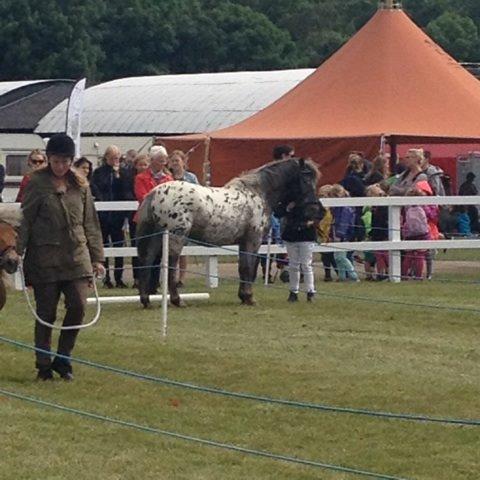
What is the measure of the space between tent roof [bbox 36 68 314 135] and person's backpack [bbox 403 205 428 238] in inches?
831

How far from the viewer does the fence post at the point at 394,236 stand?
74.8ft

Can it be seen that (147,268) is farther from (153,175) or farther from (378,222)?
(378,222)

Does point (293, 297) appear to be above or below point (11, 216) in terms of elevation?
below

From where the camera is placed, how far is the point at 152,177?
66.6 feet

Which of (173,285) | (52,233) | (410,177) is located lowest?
(173,285)

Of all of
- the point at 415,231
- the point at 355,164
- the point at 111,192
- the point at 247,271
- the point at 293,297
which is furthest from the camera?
the point at 355,164

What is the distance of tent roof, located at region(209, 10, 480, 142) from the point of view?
27.3 meters

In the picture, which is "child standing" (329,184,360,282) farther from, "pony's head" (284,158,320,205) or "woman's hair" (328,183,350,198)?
"pony's head" (284,158,320,205)

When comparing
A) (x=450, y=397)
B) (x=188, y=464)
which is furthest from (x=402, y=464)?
(x=450, y=397)

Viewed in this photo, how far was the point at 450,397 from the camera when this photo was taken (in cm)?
1240

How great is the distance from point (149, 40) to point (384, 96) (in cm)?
5529

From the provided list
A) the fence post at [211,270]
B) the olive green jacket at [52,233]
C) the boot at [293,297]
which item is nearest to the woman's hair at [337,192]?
the fence post at [211,270]

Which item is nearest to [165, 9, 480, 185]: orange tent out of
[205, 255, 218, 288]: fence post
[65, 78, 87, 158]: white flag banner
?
[65, 78, 87, 158]: white flag banner

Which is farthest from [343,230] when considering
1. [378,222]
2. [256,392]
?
[256,392]
